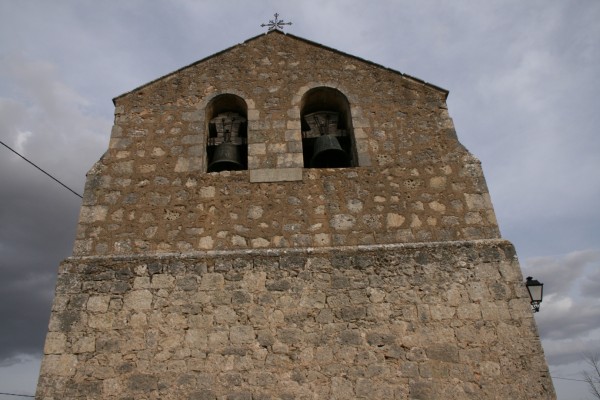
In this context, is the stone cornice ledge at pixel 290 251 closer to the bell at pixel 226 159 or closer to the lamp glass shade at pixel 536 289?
the bell at pixel 226 159

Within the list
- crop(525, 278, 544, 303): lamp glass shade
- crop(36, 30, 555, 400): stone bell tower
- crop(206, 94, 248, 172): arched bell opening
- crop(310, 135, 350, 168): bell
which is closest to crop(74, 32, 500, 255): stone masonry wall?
crop(36, 30, 555, 400): stone bell tower

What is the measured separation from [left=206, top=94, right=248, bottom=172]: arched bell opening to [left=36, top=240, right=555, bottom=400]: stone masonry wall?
1377 millimetres

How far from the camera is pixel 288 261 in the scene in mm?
4688

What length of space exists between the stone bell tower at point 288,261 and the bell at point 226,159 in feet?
0.08

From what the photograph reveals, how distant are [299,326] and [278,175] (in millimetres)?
1789

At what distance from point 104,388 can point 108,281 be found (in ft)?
3.38

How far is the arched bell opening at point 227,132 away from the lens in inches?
222

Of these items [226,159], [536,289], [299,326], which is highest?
[226,159]

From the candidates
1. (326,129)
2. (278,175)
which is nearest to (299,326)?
(278,175)

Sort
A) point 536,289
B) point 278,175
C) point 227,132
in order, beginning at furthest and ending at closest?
point 536,289
point 227,132
point 278,175

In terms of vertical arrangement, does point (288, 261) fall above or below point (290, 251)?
below

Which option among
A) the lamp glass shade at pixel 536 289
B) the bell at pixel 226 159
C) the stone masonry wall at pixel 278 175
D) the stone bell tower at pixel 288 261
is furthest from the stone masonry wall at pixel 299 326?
the lamp glass shade at pixel 536 289

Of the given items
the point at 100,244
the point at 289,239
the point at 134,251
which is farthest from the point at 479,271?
the point at 100,244

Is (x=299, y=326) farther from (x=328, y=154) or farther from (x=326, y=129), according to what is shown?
(x=326, y=129)
